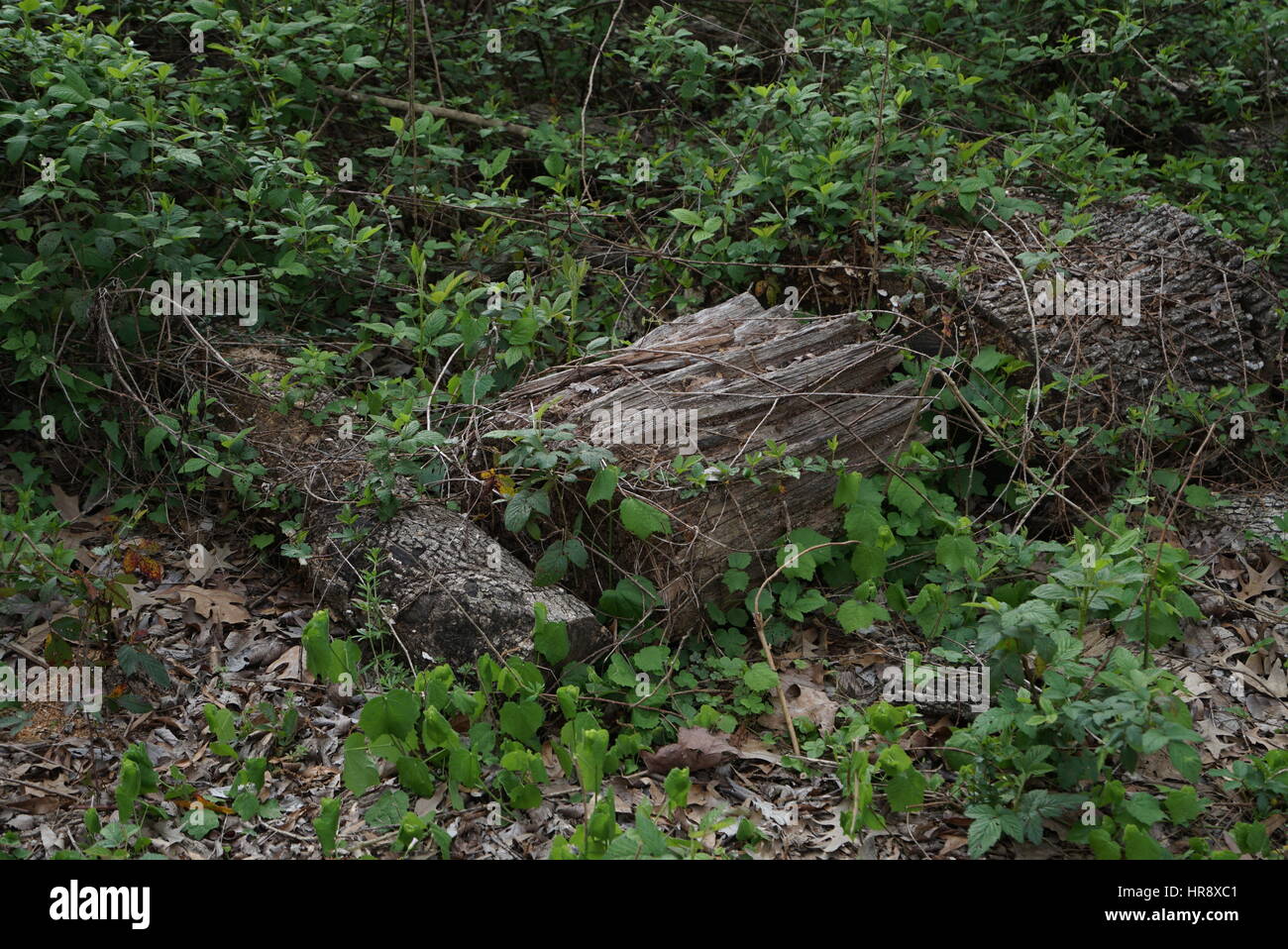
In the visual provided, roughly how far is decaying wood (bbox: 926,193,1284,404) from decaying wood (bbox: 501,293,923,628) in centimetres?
71

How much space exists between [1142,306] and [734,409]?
87.8 inches

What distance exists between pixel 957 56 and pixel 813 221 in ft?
6.97

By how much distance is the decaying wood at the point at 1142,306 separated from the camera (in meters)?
4.84

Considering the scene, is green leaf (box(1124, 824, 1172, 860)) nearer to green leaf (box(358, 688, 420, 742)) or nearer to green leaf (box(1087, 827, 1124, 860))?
green leaf (box(1087, 827, 1124, 860))

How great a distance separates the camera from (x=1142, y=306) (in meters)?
4.97

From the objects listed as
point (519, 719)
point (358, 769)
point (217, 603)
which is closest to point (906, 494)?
point (519, 719)

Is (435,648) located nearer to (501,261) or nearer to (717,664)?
(717,664)

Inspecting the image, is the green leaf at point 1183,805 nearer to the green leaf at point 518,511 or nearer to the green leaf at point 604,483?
the green leaf at point 604,483

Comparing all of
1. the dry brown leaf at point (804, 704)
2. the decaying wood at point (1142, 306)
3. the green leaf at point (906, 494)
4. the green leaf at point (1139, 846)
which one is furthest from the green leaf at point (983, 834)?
the decaying wood at point (1142, 306)

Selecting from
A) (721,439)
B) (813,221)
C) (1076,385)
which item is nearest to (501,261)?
(813,221)

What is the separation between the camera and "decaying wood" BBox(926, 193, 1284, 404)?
15.9 feet

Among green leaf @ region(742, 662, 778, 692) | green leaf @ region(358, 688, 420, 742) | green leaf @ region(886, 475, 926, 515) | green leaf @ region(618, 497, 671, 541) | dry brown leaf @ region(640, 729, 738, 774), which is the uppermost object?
green leaf @ region(618, 497, 671, 541)

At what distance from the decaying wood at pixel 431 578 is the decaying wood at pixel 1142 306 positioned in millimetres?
2578

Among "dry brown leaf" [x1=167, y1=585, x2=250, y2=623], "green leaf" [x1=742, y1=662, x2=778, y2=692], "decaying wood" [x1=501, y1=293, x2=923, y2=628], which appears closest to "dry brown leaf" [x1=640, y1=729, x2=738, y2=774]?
"green leaf" [x1=742, y1=662, x2=778, y2=692]
